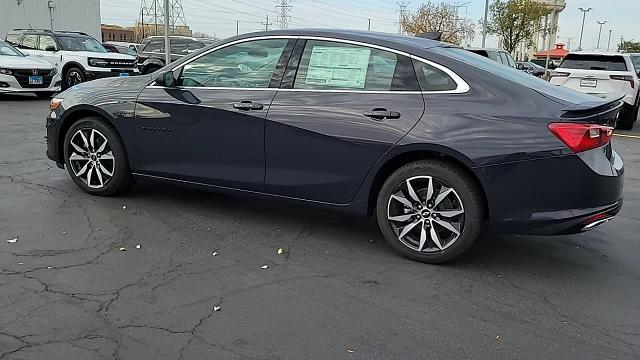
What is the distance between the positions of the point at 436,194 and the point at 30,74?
44.1 ft

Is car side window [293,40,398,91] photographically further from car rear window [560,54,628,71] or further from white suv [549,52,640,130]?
car rear window [560,54,628,71]

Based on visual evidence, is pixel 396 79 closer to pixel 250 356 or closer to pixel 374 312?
pixel 374 312

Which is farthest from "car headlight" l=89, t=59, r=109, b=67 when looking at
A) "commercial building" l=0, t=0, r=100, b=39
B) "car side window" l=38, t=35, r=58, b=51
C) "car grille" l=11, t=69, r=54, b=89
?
"commercial building" l=0, t=0, r=100, b=39

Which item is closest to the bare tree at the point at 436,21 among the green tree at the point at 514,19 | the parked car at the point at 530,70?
the green tree at the point at 514,19

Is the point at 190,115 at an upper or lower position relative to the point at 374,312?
upper

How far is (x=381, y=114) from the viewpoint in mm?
4105

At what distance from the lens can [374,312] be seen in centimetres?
338

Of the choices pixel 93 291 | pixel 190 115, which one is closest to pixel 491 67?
pixel 190 115

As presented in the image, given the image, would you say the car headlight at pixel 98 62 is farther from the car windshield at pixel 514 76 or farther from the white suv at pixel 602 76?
the car windshield at pixel 514 76

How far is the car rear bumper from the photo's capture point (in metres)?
3.68

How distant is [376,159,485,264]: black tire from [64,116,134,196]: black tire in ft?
8.02

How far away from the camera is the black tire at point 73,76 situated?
16.5 m

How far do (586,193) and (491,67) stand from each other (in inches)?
45.9

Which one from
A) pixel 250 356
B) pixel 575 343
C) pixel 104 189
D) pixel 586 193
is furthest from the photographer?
pixel 104 189
